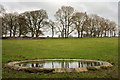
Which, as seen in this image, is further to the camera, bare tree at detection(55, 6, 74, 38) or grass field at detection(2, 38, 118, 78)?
bare tree at detection(55, 6, 74, 38)

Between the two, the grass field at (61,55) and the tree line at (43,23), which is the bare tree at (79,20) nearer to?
the tree line at (43,23)

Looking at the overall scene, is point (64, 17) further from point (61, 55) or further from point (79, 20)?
point (61, 55)

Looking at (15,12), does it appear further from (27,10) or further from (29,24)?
(29,24)

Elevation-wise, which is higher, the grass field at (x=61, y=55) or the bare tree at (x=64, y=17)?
the bare tree at (x=64, y=17)

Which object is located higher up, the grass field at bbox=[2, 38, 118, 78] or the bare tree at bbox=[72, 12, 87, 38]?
the bare tree at bbox=[72, 12, 87, 38]

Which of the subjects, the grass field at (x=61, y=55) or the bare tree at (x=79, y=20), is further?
the bare tree at (x=79, y=20)

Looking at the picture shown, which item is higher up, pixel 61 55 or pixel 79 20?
pixel 79 20

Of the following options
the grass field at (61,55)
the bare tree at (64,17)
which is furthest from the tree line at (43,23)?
the grass field at (61,55)

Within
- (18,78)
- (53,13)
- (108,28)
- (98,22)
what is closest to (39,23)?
(53,13)

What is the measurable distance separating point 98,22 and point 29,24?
30348 millimetres

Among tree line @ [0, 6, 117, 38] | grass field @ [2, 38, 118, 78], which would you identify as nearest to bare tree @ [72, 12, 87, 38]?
tree line @ [0, 6, 117, 38]

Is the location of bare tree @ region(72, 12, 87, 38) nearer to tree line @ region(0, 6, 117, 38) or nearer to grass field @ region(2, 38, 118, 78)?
tree line @ region(0, 6, 117, 38)

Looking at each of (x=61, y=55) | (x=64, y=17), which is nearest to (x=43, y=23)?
(x=64, y=17)

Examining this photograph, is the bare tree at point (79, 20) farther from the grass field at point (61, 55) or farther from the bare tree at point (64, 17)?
the grass field at point (61, 55)
